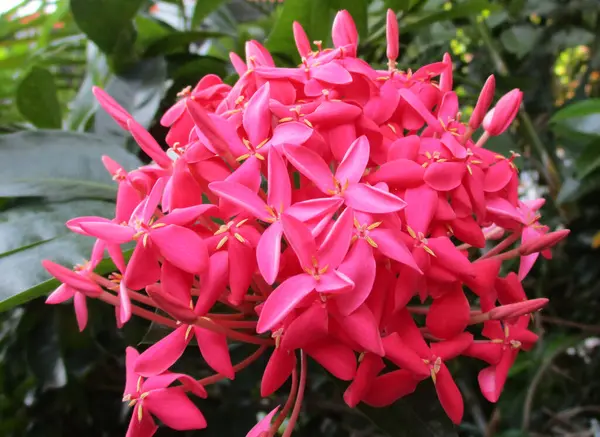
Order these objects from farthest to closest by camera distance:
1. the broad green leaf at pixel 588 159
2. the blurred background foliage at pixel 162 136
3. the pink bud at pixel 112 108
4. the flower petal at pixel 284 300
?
the broad green leaf at pixel 588 159 < the blurred background foliage at pixel 162 136 < the pink bud at pixel 112 108 < the flower petal at pixel 284 300

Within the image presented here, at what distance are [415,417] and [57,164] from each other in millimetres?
360

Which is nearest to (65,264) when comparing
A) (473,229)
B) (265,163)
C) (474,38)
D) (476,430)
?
(265,163)

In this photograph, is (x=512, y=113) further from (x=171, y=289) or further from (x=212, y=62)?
(x=212, y=62)

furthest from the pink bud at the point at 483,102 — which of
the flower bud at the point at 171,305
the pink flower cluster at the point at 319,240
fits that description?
the flower bud at the point at 171,305

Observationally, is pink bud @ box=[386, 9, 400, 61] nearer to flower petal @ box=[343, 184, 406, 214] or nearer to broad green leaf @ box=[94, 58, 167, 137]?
flower petal @ box=[343, 184, 406, 214]

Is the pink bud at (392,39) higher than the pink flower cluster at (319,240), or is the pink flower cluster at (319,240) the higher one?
the pink bud at (392,39)

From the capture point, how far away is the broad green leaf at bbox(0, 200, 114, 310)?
1.04ft

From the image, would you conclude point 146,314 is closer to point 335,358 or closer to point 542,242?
point 335,358

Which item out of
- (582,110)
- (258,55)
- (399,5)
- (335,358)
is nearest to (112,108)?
(258,55)

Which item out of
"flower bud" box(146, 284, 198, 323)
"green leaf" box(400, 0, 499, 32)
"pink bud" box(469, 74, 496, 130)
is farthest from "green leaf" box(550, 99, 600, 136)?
"flower bud" box(146, 284, 198, 323)

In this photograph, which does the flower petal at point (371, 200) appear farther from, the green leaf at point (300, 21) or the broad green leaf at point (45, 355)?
the broad green leaf at point (45, 355)

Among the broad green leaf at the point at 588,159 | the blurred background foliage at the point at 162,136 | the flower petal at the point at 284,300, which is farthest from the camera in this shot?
the broad green leaf at the point at 588,159

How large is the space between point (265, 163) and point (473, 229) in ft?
0.41

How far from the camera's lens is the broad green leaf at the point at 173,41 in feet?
1.90
